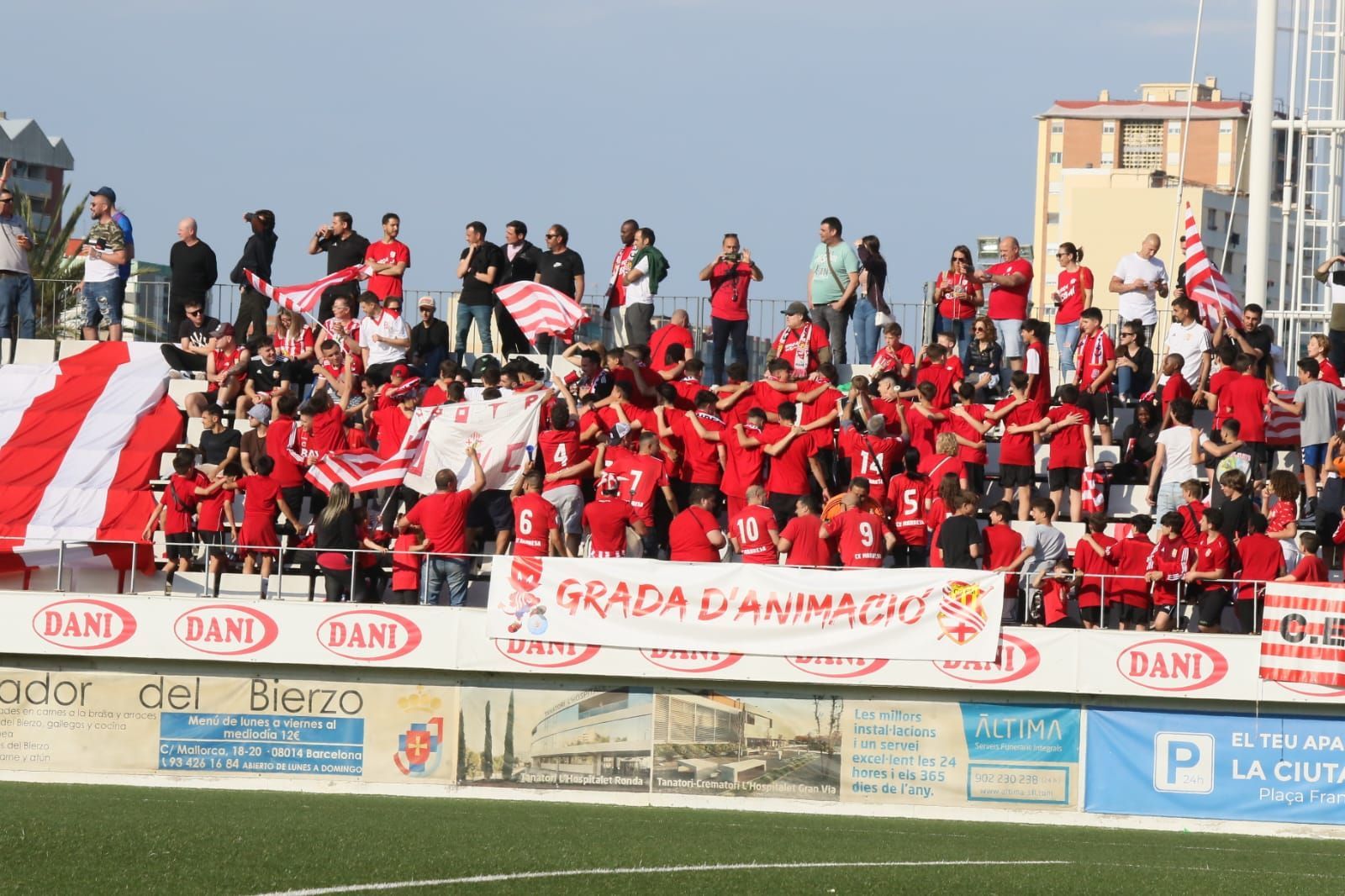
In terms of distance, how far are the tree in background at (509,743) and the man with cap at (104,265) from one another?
8095 millimetres

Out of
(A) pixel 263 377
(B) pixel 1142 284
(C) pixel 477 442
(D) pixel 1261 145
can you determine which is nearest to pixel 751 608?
(C) pixel 477 442

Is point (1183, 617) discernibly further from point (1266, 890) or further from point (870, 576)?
point (1266, 890)

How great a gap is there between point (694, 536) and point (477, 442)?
284 centimetres

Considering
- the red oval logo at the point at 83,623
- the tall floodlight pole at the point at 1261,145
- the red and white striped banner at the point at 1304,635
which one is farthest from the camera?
the tall floodlight pole at the point at 1261,145

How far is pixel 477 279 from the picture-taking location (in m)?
23.8

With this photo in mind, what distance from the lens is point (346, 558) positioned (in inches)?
764

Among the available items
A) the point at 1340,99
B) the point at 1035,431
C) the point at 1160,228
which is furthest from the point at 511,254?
→ the point at 1160,228

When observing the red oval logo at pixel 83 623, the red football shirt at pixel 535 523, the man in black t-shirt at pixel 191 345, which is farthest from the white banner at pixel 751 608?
the man in black t-shirt at pixel 191 345

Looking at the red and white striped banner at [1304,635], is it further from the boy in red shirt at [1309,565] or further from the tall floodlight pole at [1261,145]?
the tall floodlight pole at [1261,145]

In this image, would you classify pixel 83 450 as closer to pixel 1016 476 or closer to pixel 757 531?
pixel 757 531

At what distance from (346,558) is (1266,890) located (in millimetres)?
10456

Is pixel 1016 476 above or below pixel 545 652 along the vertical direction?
above

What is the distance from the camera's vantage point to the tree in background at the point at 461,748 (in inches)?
775

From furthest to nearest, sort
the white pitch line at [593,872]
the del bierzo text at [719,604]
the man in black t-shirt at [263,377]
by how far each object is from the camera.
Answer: the man in black t-shirt at [263,377] < the del bierzo text at [719,604] < the white pitch line at [593,872]
